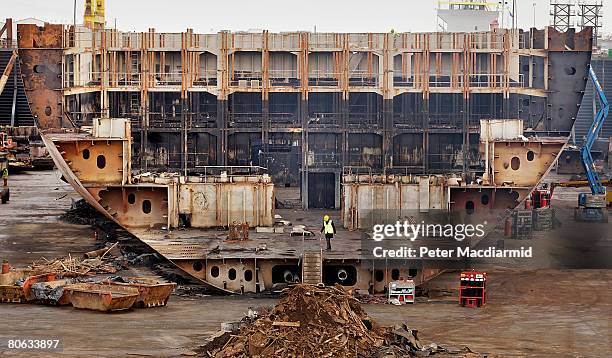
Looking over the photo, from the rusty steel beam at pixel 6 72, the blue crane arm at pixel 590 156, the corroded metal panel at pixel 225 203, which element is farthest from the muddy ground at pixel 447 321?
the rusty steel beam at pixel 6 72

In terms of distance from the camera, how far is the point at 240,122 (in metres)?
61.0

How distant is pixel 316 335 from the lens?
1371 inches

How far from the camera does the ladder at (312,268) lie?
149 feet

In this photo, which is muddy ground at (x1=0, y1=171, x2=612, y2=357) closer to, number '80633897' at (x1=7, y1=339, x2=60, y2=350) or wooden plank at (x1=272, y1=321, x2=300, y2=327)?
number '80633897' at (x1=7, y1=339, x2=60, y2=350)

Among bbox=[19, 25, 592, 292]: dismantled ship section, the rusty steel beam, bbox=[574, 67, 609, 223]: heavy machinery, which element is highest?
the rusty steel beam

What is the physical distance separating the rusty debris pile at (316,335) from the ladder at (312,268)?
7.92 m

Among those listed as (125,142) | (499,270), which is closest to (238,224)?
(125,142)

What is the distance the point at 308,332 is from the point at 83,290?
1041cm

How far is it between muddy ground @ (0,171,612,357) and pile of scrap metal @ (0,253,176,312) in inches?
16.0

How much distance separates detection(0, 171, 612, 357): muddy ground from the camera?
37.4 m

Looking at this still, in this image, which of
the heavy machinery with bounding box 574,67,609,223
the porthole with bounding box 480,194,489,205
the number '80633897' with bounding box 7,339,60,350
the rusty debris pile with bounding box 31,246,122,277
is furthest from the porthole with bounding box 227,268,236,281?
the heavy machinery with bounding box 574,67,609,223

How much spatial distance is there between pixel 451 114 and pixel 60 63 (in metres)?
17.1

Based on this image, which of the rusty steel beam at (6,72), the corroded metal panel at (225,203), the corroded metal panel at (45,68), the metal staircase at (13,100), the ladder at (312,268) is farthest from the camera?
the metal staircase at (13,100)

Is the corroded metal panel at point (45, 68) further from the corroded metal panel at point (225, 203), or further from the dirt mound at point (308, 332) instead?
the dirt mound at point (308, 332)
